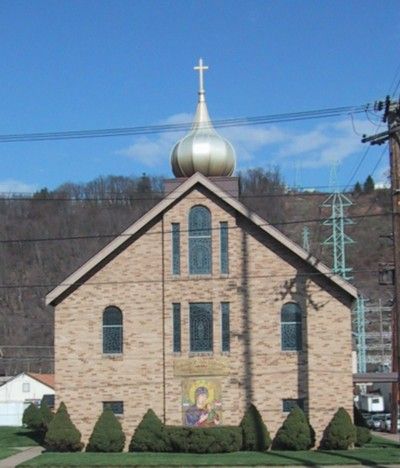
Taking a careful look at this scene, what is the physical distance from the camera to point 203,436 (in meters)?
30.6

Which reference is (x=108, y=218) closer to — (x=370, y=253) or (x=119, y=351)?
(x=370, y=253)

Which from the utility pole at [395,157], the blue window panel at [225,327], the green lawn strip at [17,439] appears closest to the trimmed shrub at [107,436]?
the blue window panel at [225,327]

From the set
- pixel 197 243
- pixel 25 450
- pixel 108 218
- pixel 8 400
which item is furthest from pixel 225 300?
pixel 108 218

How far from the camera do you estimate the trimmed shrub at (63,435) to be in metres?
31.5

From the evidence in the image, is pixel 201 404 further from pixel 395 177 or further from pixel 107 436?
pixel 395 177

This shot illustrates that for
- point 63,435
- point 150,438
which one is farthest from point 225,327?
point 63,435

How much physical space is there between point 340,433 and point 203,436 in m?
4.78

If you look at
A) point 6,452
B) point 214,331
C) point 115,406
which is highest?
point 214,331

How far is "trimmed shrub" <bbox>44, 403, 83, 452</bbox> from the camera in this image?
31531 millimetres

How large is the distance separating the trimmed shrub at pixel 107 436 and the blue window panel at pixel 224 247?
6.73 m

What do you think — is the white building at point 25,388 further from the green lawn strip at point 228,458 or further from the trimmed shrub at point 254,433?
the trimmed shrub at point 254,433

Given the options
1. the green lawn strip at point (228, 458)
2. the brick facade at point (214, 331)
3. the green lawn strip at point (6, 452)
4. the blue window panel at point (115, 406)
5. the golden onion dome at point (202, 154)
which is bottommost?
the green lawn strip at point (6, 452)

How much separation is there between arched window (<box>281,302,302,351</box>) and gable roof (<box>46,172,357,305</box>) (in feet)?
5.69

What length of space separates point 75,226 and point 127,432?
92930 millimetres
